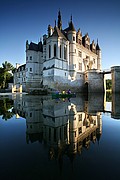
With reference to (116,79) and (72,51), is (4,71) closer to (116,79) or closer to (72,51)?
(72,51)

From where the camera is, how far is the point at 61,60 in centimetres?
3566

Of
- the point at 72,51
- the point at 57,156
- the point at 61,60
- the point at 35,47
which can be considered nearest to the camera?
the point at 57,156

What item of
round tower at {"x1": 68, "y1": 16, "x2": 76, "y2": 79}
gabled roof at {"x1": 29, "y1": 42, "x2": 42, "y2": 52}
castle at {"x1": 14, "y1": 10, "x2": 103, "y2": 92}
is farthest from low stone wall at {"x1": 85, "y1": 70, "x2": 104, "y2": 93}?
gabled roof at {"x1": 29, "y1": 42, "x2": 42, "y2": 52}

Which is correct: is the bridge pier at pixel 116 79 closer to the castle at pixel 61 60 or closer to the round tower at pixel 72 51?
the castle at pixel 61 60

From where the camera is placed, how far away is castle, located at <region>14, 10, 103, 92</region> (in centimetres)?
3478

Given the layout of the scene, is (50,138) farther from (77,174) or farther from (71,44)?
(71,44)

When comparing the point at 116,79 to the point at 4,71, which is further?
the point at 4,71

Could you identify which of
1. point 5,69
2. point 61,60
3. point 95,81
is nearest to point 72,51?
point 61,60

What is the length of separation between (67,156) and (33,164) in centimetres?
74

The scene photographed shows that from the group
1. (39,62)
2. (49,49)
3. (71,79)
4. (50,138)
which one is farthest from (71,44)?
(50,138)

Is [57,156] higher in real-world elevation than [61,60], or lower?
lower

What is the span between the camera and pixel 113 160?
2637 mm

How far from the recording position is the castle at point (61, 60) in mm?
34781

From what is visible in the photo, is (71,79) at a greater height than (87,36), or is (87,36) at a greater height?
(87,36)
